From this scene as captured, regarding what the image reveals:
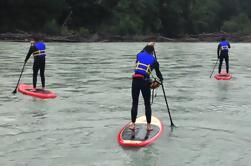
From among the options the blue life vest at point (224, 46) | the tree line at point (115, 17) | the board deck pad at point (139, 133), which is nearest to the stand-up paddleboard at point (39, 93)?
the board deck pad at point (139, 133)

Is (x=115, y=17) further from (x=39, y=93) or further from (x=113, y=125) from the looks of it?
(x=113, y=125)

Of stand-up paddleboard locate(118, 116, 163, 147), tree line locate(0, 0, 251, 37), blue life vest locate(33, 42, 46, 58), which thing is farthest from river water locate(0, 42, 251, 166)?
tree line locate(0, 0, 251, 37)

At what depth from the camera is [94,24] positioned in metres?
80.9

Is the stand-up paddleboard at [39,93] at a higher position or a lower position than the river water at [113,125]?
higher

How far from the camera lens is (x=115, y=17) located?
275 feet

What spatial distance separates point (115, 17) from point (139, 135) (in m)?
74.0

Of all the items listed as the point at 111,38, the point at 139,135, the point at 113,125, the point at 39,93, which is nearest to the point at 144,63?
the point at 139,135

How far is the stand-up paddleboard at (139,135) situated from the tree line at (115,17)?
203 feet

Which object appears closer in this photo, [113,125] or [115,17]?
[113,125]

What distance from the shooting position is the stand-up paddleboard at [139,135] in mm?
10441

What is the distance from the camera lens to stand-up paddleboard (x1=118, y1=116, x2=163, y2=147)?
1044 cm

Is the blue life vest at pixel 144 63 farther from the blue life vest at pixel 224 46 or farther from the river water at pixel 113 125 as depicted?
the blue life vest at pixel 224 46

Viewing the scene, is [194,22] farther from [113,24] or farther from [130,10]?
[113,24]

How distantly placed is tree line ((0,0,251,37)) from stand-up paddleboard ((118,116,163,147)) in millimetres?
61842
